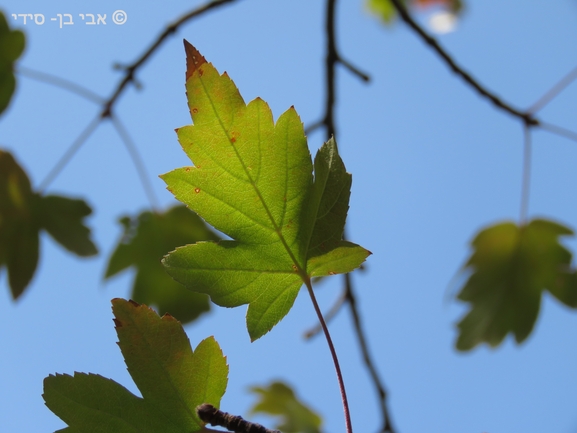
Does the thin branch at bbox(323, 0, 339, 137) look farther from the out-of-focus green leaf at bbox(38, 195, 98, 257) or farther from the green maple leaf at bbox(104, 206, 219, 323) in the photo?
the out-of-focus green leaf at bbox(38, 195, 98, 257)

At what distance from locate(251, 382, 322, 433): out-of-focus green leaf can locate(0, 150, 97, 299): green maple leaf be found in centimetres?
89

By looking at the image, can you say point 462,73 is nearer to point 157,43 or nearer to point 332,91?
point 332,91

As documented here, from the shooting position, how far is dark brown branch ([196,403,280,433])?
0.65 meters

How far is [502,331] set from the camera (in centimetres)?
187

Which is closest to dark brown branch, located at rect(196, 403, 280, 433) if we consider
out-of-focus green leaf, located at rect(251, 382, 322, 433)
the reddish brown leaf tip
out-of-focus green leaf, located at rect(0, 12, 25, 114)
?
the reddish brown leaf tip

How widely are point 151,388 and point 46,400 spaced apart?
14 centimetres

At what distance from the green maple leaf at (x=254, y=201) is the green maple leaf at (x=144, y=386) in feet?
0.25

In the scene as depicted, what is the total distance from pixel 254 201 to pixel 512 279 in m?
1.49

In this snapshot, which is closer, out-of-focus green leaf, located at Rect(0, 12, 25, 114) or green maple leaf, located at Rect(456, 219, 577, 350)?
out-of-focus green leaf, located at Rect(0, 12, 25, 114)

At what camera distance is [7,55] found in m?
1.72

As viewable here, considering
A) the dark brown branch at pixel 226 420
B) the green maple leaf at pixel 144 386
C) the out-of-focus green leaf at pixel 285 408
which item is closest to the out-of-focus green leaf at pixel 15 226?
the out-of-focus green leaf at pixel 285 408

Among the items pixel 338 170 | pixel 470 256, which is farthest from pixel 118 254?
pixel 338 170

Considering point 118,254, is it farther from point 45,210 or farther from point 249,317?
point 249,317

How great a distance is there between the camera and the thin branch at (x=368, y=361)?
5.14 ft
